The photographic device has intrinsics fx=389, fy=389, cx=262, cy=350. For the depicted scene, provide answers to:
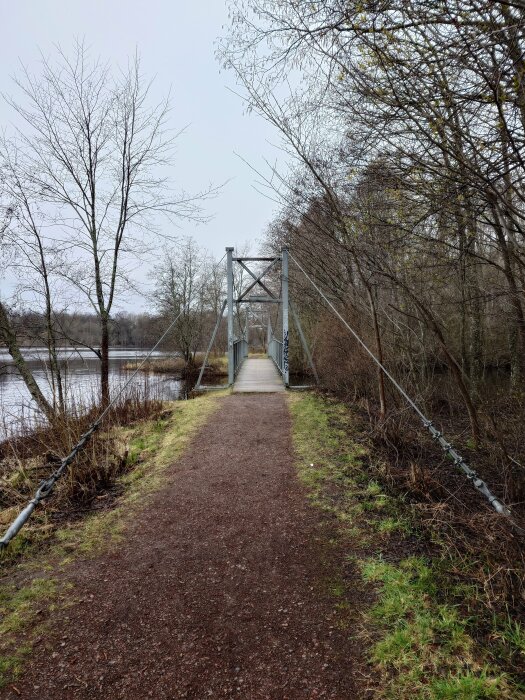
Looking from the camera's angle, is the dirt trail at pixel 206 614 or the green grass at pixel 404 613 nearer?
the green grass at pixel 404 613

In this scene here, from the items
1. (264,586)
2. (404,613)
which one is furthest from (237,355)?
(404,613)

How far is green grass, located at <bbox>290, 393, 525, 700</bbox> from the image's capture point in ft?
5.16

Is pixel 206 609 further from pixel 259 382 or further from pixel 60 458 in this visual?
pixel 259 382

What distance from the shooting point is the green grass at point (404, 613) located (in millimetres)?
1572

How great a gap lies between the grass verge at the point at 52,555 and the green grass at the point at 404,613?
5.27 feet

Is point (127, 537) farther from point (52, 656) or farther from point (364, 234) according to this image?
point (364, 234)

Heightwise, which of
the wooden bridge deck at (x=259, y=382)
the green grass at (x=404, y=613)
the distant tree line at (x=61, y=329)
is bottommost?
the green grass at (x=404, y=613)

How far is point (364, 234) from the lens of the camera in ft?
14.8

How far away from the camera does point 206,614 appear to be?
7.02 ft

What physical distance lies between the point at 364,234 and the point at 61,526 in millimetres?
4205

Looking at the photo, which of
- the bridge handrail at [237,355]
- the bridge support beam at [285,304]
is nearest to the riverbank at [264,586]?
the bridge support beam at [285,304]

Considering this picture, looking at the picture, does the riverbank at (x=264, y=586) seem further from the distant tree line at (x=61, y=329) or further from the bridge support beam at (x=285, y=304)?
the bridge support beam at (x=285, y=304)

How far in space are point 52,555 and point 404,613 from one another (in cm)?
237

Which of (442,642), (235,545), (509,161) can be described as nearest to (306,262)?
(509,161)
